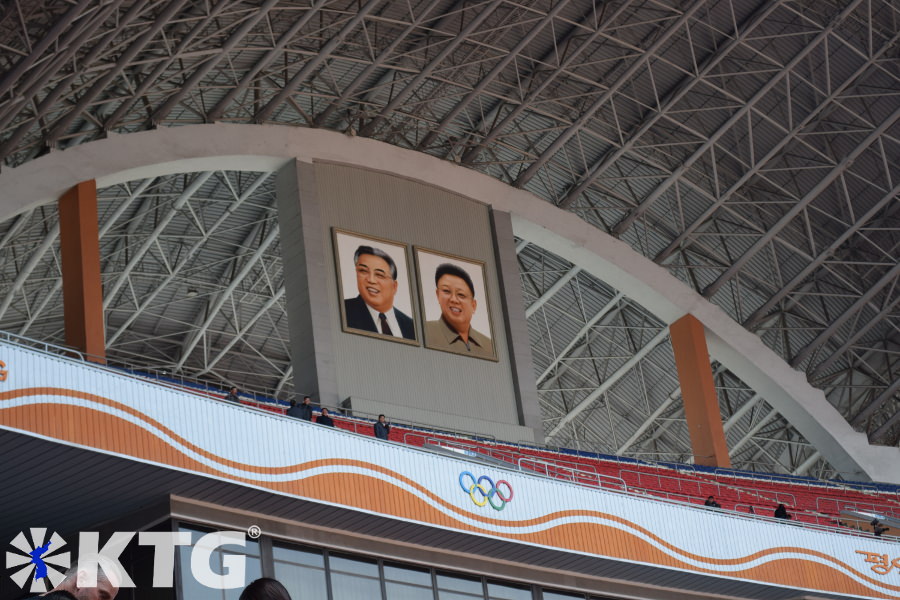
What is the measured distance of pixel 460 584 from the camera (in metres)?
24.2

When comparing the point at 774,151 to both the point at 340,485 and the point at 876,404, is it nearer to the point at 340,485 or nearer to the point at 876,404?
the point at 876,404

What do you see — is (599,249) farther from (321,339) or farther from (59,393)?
(59,393)

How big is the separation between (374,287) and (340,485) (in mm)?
14167

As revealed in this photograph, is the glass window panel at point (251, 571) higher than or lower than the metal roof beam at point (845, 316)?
lower

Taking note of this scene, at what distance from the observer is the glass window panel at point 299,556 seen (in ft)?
71.1

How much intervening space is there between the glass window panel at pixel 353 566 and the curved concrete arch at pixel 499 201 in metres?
13.4

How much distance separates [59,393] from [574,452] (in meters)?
20.4

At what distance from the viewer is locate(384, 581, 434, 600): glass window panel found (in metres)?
23.0

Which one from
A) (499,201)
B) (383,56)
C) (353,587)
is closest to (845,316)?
(499,201)

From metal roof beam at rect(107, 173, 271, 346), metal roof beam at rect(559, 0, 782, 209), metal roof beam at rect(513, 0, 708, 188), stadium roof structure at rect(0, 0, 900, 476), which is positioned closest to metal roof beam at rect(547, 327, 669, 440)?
stadium roof structure at rect(0, 0, 900, 476)

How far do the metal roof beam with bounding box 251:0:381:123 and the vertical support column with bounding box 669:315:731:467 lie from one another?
51.5 ft

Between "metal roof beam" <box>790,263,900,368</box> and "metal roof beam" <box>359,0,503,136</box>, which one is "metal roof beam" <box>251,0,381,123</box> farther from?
"metal roof beam" <box>790,263,900,368</box>

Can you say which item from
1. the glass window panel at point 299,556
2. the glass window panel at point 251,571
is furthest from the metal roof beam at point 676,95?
the glass window panel at point 251,571

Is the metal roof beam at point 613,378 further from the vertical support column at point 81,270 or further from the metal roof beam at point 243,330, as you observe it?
the vertical support column at point 81,270
